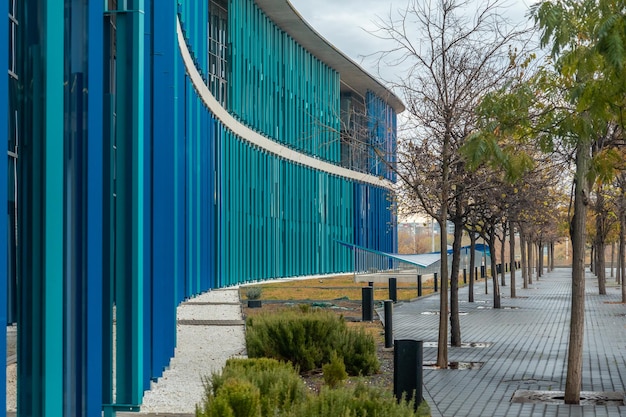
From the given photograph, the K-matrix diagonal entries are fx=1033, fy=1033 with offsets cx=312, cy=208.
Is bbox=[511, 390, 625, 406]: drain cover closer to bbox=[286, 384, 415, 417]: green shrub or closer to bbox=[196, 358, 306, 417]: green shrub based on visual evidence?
bbox=[196, 358, 306, 417]: green shrub

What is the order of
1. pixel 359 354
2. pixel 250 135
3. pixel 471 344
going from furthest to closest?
pixel 250 135 < pixel 471 344 < pixel 359 354

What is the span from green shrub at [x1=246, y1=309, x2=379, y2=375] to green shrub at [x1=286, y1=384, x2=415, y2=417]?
6.85 metres

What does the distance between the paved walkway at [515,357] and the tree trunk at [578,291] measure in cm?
31

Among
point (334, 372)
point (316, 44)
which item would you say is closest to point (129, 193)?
point (334, 372)

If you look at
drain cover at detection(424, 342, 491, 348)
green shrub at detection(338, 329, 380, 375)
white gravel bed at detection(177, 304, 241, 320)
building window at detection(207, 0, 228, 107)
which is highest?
building window at detection(207, 0, 228, 107)

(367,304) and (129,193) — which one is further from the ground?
(129,193)

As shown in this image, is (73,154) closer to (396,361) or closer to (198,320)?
(396,361)

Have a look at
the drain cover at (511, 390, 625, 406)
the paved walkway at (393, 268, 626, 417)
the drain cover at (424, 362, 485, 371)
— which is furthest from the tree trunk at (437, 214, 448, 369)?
the drain cover at (511, 390, 625, 406)

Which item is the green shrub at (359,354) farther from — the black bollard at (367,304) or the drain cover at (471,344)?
the black bollard at (367,304)

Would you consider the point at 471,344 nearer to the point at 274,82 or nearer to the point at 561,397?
the point at 561,397

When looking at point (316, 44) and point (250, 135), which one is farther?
point (316, 44)

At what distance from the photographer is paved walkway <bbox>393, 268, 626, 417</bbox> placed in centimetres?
1139

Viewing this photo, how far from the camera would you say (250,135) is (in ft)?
139

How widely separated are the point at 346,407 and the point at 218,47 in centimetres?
3320
